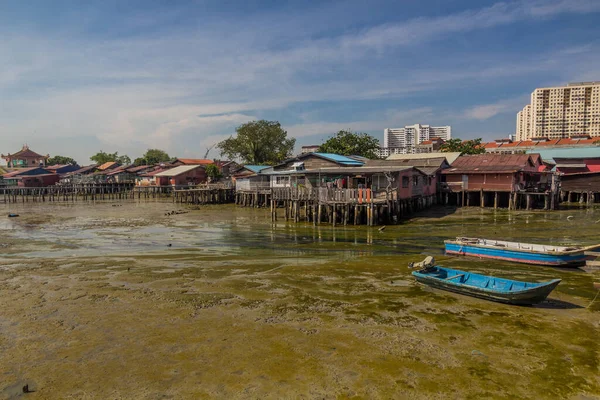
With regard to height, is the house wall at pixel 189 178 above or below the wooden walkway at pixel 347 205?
above

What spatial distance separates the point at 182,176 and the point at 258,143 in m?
16.4

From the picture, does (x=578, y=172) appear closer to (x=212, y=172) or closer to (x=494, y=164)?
(x=494, y=164)

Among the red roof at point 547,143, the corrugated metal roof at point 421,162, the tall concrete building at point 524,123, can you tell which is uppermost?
the tall concrete building at point 524,123

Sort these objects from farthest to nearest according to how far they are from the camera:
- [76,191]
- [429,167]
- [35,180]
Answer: [35,180] < [76,191] < [429,167]

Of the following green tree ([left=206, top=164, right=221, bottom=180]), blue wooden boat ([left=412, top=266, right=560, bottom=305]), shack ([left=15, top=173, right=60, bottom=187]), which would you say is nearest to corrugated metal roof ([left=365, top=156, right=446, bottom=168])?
blue wooden boat ([left=412, top=266, right=560, bottom=305])

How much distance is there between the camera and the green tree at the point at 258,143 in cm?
7619

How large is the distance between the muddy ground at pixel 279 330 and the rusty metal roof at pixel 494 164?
21.0 m

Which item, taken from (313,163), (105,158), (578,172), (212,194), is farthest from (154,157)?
(578,172)

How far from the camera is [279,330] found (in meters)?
9.73

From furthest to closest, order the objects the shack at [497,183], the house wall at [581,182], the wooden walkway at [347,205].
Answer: the house wall at [581,182] → the shack at [497,183] → the wooden walkway at [347,205]

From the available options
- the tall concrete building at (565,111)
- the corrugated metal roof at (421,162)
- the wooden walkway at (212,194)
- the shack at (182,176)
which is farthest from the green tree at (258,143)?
the tall concrete building at (565,111)

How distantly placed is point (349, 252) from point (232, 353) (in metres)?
11.7

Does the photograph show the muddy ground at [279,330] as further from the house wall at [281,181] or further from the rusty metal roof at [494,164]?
the house wall at [281,181]

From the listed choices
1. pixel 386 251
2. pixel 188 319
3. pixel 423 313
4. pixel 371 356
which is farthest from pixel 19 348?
pixel 386 251
